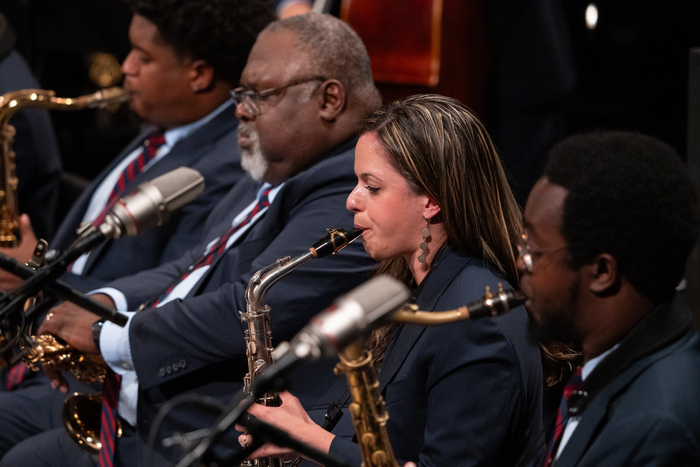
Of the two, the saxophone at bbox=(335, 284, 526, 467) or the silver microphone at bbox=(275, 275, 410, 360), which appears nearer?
the silver microphone at bbox=(275, 275, 410, 360)

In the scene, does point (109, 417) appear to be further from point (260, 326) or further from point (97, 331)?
point (260, 326)

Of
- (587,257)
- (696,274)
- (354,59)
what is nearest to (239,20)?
(354,59)

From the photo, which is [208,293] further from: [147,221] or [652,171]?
[652,171]

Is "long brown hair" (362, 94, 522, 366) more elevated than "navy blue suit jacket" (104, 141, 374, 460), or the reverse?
"long brown hair" (362, 94, 522, 366)

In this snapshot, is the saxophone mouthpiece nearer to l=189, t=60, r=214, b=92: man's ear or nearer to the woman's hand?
the woman's hand

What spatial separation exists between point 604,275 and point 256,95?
5.23 feet

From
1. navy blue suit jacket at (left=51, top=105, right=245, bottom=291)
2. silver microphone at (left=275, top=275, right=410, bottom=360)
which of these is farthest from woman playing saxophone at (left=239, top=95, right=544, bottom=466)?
navy blue suit jacket at (left=51, top=105, right=245, bottom=291)

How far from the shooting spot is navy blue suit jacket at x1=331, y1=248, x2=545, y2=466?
1827mm

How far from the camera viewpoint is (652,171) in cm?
146

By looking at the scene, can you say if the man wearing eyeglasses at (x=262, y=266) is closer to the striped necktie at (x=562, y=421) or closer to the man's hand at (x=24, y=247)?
the man's hand at (x=24, y=247)

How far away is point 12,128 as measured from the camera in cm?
370

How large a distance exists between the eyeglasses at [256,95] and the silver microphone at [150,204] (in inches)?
15.1

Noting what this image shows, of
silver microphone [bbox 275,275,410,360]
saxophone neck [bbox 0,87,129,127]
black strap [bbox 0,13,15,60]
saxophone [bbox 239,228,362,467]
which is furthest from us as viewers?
black strap [bbox 0,13,15,60]

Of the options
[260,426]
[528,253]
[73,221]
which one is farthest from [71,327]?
[528,253]
